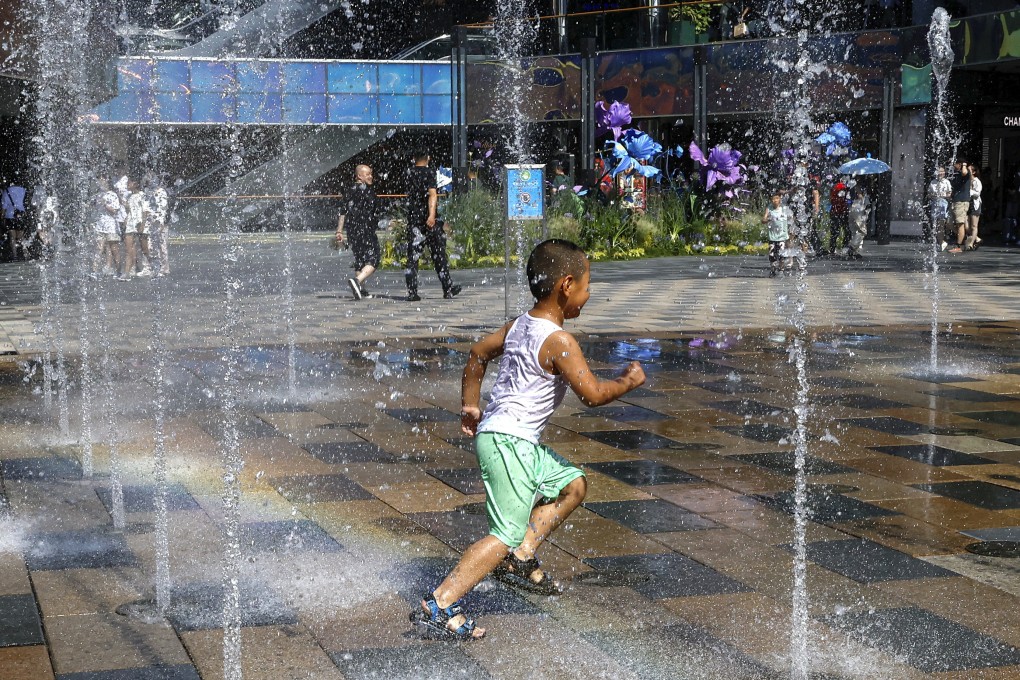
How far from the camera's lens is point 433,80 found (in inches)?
1699

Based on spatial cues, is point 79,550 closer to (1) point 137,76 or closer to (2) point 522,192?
(2) point 522,192

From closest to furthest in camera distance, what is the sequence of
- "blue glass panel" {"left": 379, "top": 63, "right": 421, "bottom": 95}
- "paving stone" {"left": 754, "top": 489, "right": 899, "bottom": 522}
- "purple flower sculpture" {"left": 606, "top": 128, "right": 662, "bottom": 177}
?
"paving stone" {"left": 754, "top": 489, "right": 899, "bottom": 522} < "purple flower sculpture" {"left": 606, "top": 128, "right": 662, "bottom": 177} < "blue glass panel" {"left": 379, "top": 63, "right": 421, "bottom": 95}

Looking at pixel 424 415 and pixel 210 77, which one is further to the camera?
pixel 210 77

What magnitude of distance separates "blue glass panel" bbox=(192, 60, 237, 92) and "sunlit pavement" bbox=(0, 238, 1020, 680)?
3304 cm

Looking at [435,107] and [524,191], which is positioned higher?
[435,107]

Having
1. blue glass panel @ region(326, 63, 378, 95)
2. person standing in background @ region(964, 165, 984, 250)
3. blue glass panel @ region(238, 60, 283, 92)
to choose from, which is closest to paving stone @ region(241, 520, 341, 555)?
person standing in background @ region(964, 165, 984, 250)

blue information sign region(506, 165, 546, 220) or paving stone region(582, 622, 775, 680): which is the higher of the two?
blue information sign region(506, 165, 546, 220)

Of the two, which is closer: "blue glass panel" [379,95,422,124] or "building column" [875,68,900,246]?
"building column" [875,68,900,246]

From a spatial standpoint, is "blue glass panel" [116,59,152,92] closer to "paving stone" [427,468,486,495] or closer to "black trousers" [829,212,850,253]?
"black trousers" [829,212,850,253]

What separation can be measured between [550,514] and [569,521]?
1082 mm

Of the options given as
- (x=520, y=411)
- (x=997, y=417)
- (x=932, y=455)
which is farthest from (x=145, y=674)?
(x=997, y=417)

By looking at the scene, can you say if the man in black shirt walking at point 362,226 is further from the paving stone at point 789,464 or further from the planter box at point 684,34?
the planter box at point 684,34

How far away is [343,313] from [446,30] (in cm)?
3479

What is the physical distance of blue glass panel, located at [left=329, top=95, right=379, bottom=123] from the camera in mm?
43531
